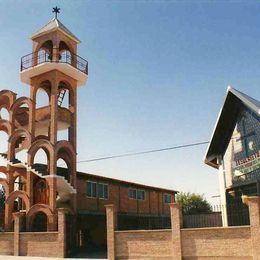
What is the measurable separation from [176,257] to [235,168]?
6.18 meters

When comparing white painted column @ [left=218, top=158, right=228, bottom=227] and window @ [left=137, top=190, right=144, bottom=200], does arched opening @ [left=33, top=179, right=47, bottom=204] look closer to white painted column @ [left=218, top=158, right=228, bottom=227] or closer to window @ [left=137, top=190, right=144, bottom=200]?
window @ [left=137, top=190, right=144, bottom=200]

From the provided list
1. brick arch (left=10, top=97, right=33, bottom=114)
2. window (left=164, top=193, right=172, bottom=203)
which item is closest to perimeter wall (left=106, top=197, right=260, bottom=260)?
brick arch (left=10, top=97, right=33, bottom=114)

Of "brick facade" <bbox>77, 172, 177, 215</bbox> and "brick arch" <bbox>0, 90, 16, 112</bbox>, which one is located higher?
"brick arch" <bbox>0, 90, 16, 112</bbox>

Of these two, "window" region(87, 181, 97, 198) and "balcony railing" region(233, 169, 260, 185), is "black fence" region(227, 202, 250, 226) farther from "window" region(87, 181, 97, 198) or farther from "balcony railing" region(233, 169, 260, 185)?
"window" region(87, 181, 97, 198)

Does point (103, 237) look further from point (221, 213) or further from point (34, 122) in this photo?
point (221, 213)

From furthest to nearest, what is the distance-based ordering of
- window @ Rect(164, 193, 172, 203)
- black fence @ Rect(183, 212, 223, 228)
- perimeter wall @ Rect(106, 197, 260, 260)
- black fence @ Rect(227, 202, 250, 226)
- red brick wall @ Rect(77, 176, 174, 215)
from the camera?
1. window @ Rect(164, 193, 172, 203)
2. red brick wall @ Rect(77, 176, 174, 215)
3. black fence @ Rect(183, 212, 223, 228)
4. black fence @ Rect(227, 202, 250, 226)
5. perimeter wall @ Rect(106, 197, 260, 260)

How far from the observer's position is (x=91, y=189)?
121 feet

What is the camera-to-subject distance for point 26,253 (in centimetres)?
2970

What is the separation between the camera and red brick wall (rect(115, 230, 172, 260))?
2297cm

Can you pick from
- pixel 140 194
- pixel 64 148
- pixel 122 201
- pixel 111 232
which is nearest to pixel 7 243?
pixel 64 148

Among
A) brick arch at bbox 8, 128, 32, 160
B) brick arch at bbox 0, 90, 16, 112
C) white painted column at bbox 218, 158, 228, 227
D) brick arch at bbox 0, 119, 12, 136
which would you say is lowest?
white painted column at bbox 218, 158, 228, 227

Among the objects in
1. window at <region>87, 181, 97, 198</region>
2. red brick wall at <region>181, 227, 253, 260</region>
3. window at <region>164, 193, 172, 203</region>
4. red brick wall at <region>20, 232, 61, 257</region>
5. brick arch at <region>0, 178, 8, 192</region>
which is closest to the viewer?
red brick wall at <region>181, 227, 253, 260</region>

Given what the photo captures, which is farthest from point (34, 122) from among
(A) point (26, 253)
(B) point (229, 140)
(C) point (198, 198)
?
(C) point (198, 198)

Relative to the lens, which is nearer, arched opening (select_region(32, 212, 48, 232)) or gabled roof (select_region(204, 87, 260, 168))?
gabled roof (select_region(204, 87, 260, 168))
